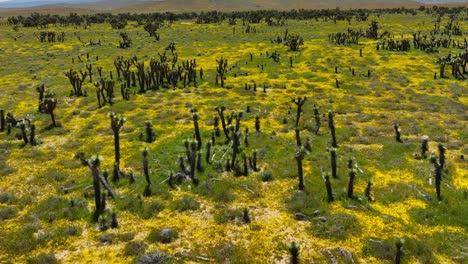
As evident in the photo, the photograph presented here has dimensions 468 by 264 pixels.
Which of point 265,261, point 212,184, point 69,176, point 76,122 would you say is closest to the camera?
point 265,261

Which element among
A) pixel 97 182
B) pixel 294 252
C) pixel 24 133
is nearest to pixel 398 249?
pixel 294 252

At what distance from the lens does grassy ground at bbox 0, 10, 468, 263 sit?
1453 cm

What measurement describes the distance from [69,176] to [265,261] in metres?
12.2

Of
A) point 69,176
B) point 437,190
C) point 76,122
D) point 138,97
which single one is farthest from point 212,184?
point 138,97

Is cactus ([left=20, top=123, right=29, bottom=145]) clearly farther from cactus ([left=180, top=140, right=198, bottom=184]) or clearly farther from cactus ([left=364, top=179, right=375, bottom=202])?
cactus ([left=364, top=179, right=375, bottom=202])

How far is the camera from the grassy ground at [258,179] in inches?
572

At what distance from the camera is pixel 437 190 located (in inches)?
682

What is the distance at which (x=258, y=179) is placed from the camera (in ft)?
64.0

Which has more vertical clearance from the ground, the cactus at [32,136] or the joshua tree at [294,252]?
the cactus at [32,136]

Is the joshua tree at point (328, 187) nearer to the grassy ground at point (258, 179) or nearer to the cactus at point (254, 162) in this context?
the grassy ground at point (258, 179)

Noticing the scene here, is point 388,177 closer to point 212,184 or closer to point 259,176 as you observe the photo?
point 259,176

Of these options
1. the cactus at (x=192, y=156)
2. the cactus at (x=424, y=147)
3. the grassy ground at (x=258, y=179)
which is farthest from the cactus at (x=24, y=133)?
the cactus at (x=424, y=147)

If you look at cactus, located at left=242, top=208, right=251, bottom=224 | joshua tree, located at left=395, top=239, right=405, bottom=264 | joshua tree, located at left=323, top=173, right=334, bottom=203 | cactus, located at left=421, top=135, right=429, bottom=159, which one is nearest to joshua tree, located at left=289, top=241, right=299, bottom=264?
cactus, located at left=242, top=208, right=251, bottom=224

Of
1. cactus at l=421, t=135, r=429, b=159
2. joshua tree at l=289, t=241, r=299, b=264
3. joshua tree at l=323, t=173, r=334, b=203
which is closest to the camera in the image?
joshua tree at l=289, t=241, r=299, b=264
